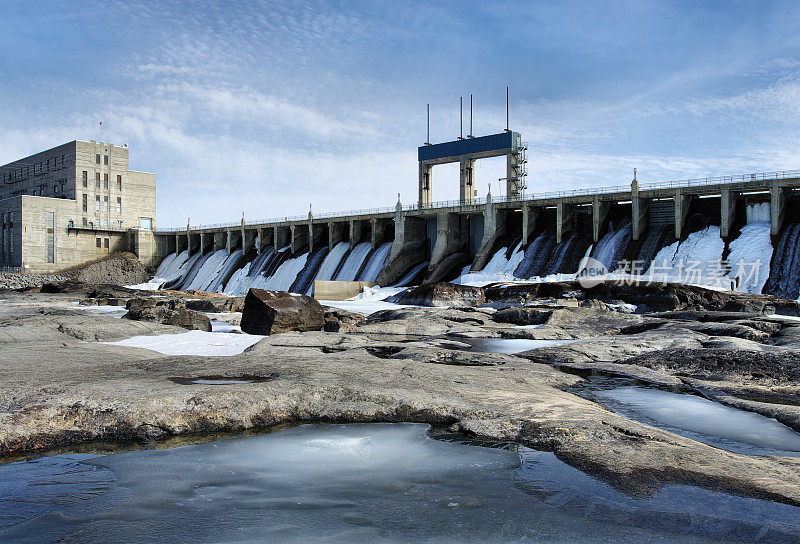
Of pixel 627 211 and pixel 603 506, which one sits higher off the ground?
pixel 627 211

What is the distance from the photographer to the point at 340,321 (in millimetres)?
18375

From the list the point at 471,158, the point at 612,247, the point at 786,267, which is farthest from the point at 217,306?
the point at 471,158

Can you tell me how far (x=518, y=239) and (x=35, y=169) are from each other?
63136 millimetres

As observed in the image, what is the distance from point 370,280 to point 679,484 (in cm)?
3639

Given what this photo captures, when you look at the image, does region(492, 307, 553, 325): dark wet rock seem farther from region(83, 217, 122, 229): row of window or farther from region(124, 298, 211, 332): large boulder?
region(83, 217, 122, 229): row of window

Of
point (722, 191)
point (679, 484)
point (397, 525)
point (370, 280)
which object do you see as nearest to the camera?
point (397, 525)

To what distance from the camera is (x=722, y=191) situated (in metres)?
29.0

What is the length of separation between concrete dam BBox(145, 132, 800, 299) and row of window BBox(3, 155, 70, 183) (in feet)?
69.0

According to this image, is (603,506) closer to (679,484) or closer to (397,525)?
(679,484)

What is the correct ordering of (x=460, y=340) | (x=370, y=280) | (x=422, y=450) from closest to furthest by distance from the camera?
(x=422, y=450) < (x=460, y=340) < (x=370, y=280)

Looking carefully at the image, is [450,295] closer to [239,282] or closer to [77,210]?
[239,282]

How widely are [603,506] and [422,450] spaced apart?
68.2 inches

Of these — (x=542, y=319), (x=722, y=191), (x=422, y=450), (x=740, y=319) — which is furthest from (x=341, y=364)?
(x=722, y=191)

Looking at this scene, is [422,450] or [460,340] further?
[460,340]
